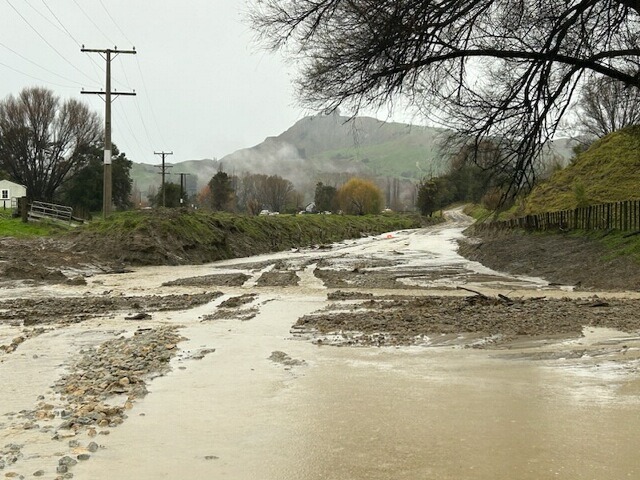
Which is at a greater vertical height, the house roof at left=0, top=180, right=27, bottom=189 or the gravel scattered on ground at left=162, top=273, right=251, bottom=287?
the house roof at left=0, top=180, right=27, bottom=189

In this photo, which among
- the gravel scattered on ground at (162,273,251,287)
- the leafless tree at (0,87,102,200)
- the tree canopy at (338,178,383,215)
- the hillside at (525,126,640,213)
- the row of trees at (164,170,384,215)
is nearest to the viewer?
the gravel scattered on ground at (162,273,251,287)

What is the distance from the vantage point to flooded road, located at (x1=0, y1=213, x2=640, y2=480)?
3.95 meters

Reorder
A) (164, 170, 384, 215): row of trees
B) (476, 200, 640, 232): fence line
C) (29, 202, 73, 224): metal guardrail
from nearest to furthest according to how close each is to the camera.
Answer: (476, 200, 640, 232): fence line
(29, 202, 73, 224): metal guardrail
(164, 170, 384, 215): row of trees

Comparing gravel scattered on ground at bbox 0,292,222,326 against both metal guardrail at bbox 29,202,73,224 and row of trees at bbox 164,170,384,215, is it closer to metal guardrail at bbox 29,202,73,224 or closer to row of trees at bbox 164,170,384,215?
metal guardrail at bbox 29,202,73,224

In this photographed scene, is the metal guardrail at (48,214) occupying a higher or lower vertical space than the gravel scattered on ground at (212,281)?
higher

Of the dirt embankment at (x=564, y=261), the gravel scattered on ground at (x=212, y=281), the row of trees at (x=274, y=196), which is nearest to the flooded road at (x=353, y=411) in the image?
the gravel scattered on ground at (x=212, y=281)

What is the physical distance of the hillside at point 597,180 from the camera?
2989cm

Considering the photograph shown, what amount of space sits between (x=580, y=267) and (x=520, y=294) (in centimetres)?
501

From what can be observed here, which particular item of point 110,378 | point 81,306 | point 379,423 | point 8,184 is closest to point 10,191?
point 8,184

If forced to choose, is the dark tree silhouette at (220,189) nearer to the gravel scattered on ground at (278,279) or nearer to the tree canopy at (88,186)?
the tree canopy at (88,186)

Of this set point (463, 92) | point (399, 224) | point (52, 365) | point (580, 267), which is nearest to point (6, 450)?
point (52, 365)

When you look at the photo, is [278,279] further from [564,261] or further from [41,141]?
[41,141]

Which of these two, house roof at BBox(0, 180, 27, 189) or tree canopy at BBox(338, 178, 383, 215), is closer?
house roof at BBox(0, 180, 27, 189)

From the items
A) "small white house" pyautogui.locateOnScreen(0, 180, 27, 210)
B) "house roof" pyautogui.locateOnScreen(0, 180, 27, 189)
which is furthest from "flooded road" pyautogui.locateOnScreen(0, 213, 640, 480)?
"small white house" pyautogui.locateOnScreen(0, 180, 27, 210)
